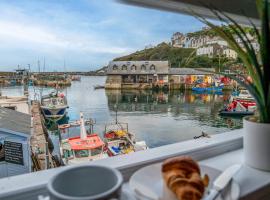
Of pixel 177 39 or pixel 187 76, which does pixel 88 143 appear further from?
pixel 177 39

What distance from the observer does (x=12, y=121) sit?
914 mm

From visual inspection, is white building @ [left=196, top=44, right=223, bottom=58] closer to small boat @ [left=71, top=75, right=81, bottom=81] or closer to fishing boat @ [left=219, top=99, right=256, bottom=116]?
fishing boat @ [left=219, top=99, right=256, bottom=116]

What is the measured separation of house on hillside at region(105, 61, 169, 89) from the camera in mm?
924

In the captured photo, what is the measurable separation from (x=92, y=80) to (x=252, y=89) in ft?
1.79

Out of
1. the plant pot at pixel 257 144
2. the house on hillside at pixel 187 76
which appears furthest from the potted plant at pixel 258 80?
the house on hillside at pixel 187 76

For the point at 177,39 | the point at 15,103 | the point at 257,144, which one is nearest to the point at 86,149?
the point at 15,103

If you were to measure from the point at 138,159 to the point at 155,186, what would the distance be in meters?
0.14

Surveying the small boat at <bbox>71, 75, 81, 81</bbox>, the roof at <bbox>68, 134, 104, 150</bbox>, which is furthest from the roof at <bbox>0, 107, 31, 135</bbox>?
the roof at <bbox>68, 134, 104, 150</bbox>

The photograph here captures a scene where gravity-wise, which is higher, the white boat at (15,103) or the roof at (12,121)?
the white boat at (15,103)

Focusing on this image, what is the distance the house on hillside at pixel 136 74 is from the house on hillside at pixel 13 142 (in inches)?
15.2

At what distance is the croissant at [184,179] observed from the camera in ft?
1.14

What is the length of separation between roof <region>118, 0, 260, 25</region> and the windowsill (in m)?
0.39

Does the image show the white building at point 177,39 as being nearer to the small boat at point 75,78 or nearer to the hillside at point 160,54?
the hillside at point 160,54

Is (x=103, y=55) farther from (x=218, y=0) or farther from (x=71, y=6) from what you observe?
(x=218, y=0)
